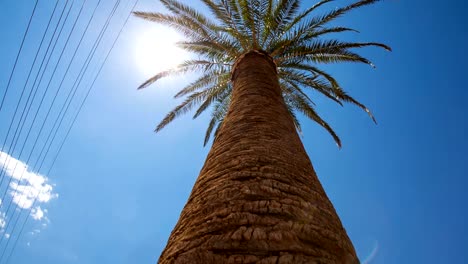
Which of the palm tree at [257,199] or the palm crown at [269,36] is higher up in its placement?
the palm crown at [269,36]

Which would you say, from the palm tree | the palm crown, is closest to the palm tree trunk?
the palm tree

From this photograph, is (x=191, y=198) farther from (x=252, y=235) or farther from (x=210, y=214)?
(x=252, y=235)

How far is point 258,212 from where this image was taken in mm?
1798

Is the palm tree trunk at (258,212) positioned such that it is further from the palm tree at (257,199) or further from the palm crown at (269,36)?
the palm crown at (269,36)

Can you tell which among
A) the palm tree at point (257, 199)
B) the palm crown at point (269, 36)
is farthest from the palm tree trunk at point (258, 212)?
the palm crown at point (269, 36)

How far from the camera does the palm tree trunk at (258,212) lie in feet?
5.15

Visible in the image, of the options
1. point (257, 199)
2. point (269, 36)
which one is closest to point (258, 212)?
point (257, 199)

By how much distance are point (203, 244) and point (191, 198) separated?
0.79 meters

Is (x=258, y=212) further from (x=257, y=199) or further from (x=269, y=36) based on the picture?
(x=269, y=36)

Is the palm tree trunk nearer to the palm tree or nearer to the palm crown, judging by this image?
the palm tree

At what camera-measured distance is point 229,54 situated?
29.8ft

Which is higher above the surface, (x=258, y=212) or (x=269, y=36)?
(x=269, y=36)

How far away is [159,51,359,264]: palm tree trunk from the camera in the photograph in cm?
157

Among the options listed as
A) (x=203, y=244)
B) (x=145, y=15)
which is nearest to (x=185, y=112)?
(x=145, y=15)
